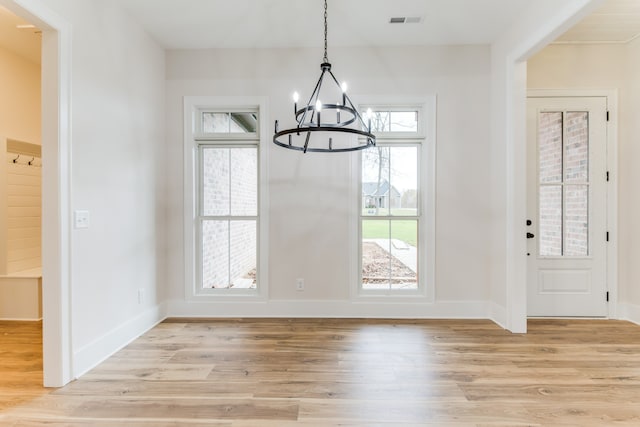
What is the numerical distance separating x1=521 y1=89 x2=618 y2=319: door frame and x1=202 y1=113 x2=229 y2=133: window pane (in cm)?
347

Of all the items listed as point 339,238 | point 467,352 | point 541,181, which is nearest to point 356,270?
point 339,238

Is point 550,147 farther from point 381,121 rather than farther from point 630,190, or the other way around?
point 381,121

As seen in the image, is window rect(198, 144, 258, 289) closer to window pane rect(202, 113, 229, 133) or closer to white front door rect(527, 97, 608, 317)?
window pane rect(202, 113, 229, 133)

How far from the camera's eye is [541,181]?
3.47 m

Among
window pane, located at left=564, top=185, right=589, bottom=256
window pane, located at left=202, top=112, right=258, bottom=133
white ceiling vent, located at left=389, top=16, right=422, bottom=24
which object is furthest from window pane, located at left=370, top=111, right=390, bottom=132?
window pane, located at left=564, top=185, right=589, bottom=256

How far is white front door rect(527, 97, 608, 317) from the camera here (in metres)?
3.45

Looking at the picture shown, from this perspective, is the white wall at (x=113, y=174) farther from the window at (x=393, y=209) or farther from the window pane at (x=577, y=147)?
the window pane at (x=577, y=147)

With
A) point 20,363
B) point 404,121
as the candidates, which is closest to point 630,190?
point 404,121

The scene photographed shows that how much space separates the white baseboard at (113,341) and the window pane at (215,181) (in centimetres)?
120

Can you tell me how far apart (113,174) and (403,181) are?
2822 mm

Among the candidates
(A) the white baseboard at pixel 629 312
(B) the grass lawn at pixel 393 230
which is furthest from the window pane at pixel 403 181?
(A) the white baseboard at pixel 629 312

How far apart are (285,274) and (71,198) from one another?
2.03 metres

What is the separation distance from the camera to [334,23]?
121 inches

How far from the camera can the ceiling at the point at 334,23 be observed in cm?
284
